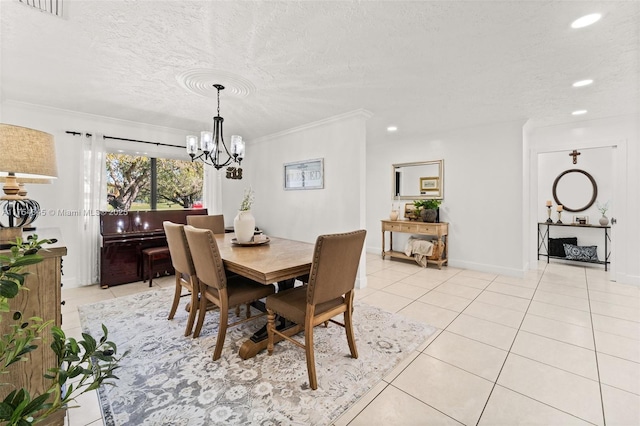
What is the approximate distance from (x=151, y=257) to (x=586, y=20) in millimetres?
5032

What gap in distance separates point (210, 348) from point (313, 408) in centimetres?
108

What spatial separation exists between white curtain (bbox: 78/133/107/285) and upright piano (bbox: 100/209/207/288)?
0.44ft

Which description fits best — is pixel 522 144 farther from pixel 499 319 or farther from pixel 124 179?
pixel 124 179

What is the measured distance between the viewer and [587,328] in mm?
2623

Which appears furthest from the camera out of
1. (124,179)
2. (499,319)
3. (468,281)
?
(124,179)

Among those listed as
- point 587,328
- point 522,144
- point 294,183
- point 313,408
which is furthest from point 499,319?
point 294,183

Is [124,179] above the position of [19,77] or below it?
below

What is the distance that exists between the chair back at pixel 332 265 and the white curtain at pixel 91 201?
3724 millimetres

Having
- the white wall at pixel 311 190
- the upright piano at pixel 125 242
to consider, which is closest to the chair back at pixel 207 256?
the white wall at pixel 311 190

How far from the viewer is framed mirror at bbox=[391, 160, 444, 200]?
16.7ft

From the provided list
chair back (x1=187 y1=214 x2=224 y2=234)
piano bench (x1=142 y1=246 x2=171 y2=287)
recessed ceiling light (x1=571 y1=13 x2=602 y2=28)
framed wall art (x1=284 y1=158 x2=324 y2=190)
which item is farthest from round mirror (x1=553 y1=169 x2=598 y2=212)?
piano bench (x1=142 y1=246 x2=171 y2=287)

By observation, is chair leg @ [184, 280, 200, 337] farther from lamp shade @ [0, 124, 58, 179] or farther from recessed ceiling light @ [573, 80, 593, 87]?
recessed ceiling light @ [573, 80, 593, 87]

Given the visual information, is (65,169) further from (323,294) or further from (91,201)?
(323,294)

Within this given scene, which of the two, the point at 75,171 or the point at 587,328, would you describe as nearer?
the point at 587,328
